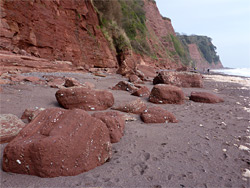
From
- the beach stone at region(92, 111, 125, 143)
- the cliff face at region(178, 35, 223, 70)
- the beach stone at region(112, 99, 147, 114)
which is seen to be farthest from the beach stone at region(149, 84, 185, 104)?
the cliff face at region(178, 35, 223, 70)

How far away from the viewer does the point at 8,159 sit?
1.31 m

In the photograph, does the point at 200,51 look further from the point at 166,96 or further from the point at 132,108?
the point at 132,108

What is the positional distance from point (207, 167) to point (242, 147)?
790 mm

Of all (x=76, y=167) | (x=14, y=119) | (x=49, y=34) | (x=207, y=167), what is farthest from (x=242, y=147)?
(x=49, y=34)

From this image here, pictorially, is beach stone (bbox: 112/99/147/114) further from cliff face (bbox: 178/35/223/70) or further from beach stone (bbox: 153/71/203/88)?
cliff face (bbox: 178/35/223/70)

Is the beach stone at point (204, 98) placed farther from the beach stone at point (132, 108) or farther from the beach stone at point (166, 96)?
the beach stone at point (132, 108)

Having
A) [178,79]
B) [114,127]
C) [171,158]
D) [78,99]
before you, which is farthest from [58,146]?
[178,79]

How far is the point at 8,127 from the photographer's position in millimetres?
1770

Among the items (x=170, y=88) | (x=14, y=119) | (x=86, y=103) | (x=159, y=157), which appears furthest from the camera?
(x=170, y=88)

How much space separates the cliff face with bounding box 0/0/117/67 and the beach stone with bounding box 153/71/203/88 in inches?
221

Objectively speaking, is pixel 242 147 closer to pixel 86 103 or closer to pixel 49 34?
pixel 86 103

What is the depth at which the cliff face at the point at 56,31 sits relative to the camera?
22.2 feet

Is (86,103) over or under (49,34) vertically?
under

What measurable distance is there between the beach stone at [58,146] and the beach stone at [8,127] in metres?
0.38
